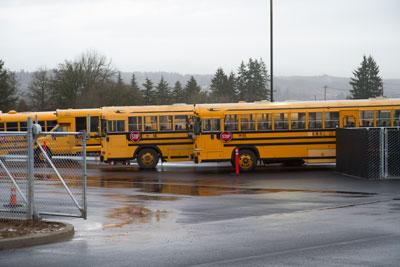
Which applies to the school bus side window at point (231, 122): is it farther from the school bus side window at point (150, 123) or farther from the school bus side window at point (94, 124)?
the school bus side window at point (94, 124)

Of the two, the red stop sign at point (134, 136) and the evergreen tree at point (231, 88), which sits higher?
the evergreen tree at point (231, 88)

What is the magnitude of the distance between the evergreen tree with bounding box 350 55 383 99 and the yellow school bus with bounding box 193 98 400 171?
68.6 meters

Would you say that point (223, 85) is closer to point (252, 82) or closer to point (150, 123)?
point (252, 82)

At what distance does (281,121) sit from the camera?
1089 inches

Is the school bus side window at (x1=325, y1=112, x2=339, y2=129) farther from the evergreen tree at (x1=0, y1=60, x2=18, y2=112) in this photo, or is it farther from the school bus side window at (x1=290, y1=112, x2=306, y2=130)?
the evergreen tree at (x1=0, y1=60, x2=18, y2=112)

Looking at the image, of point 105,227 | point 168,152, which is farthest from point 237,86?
point 105,227

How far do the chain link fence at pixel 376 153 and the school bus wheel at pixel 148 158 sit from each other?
9.28 metres

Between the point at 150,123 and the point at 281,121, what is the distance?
5894 mm

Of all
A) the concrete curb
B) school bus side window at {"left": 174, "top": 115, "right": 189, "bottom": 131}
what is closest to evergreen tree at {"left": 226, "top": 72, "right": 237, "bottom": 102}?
school bus side window at {"left": 174, "top": 115, "right": 189, "bottom": 131}

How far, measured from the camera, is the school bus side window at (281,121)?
2753cm

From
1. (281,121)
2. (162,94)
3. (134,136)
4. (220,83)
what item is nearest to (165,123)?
(134,136)

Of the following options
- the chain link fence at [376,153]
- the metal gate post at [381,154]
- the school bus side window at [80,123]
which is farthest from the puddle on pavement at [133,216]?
the school bus side window at [80,123]

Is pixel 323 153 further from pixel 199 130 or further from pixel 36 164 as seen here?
pixel 36 164

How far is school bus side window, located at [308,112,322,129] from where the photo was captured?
27.6 meters
